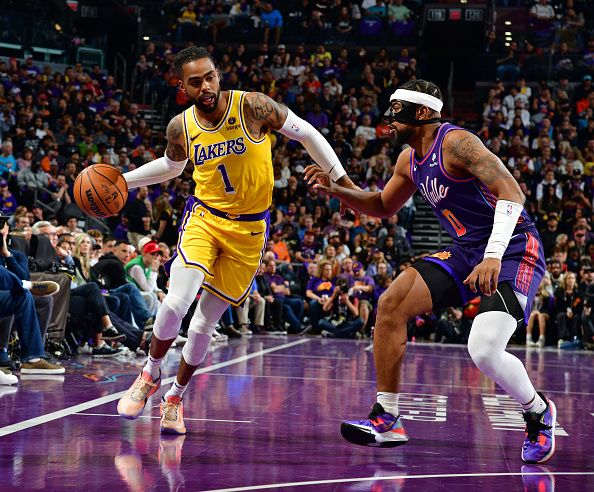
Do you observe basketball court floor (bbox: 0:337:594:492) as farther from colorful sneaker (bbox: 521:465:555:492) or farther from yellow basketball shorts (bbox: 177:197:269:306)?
yellow basketball shorts (bbox: 177:197:269:306)

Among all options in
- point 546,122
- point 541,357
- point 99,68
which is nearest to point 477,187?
point 541,357

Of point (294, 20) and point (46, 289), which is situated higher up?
point (294, 20)

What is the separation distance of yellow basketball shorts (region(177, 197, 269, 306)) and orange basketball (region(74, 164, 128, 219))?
0.49 meters

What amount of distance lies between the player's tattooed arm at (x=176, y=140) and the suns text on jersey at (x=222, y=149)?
195 millimetres

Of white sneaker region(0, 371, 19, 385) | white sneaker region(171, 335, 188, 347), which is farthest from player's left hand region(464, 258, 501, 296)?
white sneaker region(171, 335, 188, 347)

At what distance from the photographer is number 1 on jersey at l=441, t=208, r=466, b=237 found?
16.5 feet

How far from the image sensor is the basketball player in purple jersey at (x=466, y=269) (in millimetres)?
4652

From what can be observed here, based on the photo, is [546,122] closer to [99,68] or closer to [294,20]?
[294,20]

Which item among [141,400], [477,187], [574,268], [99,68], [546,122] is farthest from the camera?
[99,68]

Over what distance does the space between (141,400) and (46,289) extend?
10.3 ft

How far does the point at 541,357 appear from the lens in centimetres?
1277

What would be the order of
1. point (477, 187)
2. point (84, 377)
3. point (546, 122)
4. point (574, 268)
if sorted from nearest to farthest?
1. point (477, 187)
2. point (84, 377)
3. point (574, 268)
4. point (546, 122)

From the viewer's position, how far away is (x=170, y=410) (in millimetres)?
5242

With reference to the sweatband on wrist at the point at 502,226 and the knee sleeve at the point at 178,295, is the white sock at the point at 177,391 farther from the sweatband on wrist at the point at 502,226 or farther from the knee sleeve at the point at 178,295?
the sweatband on wrist at the point at 502,226
